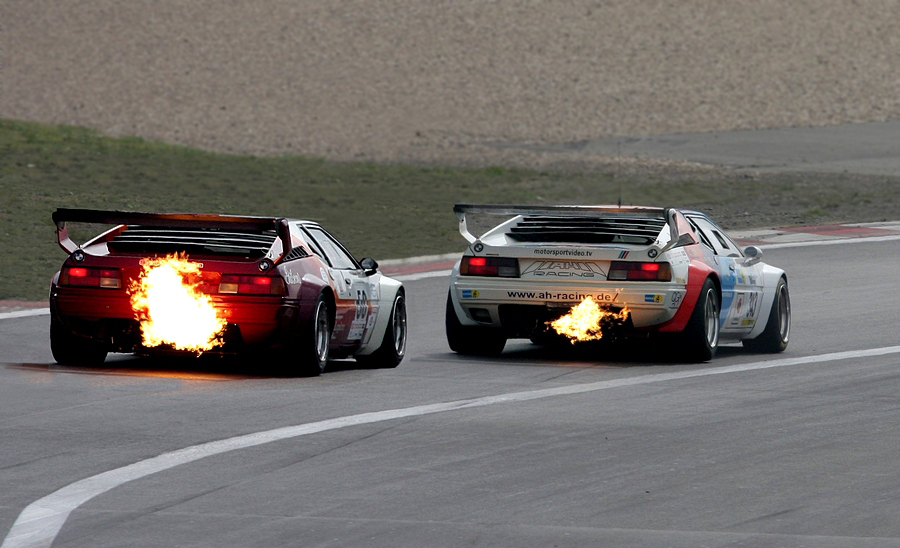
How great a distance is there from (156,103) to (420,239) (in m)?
33.4

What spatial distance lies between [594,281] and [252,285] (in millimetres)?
3286

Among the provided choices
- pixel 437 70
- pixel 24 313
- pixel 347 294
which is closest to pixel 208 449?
pixel 347 294

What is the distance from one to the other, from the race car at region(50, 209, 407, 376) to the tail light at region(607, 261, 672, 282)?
8.65 feet

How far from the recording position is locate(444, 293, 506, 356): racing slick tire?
49.2 ft

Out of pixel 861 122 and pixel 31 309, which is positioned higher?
pixel 861 122

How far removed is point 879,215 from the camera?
110ft

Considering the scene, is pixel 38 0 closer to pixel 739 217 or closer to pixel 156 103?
pixel 156 103

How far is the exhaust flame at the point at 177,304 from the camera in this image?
12555 millimetres

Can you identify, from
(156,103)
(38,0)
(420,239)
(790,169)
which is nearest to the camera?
(420,239)

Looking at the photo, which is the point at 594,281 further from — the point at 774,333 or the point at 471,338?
the point at 774,333

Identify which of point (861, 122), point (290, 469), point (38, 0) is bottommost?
point (290, 469)

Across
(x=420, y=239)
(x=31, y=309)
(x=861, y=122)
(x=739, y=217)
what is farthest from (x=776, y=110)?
(x=31, y=309)

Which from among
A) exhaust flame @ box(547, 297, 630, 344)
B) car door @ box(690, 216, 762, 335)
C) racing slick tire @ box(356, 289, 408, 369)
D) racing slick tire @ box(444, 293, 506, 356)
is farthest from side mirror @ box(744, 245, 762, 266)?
racing slick tire @ box(356, 289, 408, 369)

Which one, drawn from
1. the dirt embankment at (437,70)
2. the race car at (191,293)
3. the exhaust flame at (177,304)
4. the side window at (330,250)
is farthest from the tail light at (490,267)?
the dirt embankment at (437,70)
